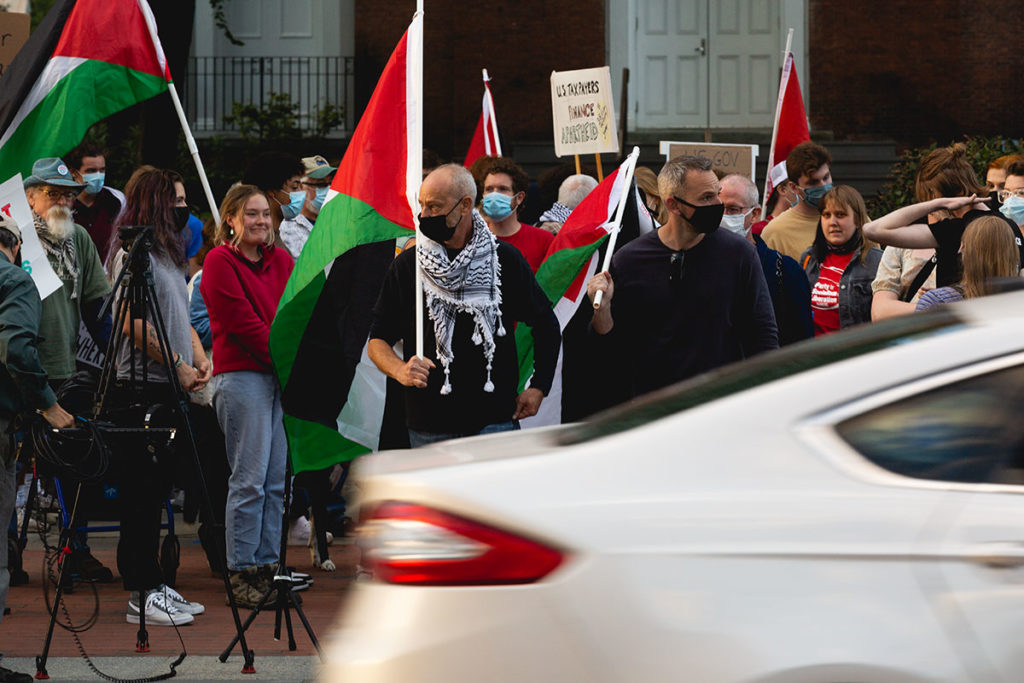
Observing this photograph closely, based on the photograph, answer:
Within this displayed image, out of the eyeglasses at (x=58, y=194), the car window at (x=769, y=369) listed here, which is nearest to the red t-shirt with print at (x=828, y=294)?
the eyeglasses at (x=58, y=194)

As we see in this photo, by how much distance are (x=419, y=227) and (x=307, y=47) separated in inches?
632

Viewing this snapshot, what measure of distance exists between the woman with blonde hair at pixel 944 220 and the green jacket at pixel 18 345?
157 inches

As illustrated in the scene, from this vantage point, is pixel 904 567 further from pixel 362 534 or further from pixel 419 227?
pixel 419 227

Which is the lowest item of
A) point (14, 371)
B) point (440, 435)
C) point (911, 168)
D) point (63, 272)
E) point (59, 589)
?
point (59, 589)

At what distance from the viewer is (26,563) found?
9.56 meters

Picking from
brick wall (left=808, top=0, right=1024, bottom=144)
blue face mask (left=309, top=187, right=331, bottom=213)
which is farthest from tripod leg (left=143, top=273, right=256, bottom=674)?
brick wall (left=808, top=0, right=1024, bottom=144)

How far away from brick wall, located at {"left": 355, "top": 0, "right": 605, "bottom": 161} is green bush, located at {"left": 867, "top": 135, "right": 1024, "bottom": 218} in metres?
4.54

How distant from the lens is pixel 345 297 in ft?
23.4

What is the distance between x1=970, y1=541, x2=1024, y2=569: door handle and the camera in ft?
10.4

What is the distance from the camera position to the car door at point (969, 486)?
3.15 meters

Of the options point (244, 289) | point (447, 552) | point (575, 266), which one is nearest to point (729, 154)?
point (575, 266)

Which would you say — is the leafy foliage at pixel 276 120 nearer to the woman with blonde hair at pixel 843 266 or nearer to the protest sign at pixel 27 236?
the protest sign at pixel 27 236

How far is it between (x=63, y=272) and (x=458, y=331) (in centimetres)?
274

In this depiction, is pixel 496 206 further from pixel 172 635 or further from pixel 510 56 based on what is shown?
pixel 510 56
